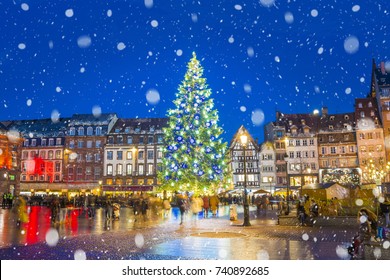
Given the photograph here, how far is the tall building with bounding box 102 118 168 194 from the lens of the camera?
7606 centimetres

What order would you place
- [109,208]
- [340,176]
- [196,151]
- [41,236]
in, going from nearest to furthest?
[41,236], [109,208], [196,151], [340,176]

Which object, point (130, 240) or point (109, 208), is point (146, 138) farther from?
point (130, 240)

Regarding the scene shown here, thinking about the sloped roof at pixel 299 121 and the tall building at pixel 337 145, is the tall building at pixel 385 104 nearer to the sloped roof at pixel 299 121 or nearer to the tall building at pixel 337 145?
the tall building at pixel 337 145

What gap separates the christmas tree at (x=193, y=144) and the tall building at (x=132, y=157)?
3417 cm

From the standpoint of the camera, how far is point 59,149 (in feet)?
265

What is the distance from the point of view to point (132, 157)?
77.4 metres

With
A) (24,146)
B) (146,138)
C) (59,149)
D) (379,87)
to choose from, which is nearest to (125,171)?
(146,138)

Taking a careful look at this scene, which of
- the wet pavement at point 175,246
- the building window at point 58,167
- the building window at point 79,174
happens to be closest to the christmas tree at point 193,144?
the wet pavement at point 175,246

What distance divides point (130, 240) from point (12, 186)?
157 ft

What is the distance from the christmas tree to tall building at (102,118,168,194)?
3417cm

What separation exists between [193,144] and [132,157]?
38.6 m

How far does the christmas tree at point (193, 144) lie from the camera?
40.0 metres

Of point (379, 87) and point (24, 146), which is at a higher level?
point (379, 87)

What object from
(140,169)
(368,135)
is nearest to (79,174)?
(140,169)
